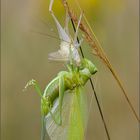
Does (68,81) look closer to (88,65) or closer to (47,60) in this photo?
(88,65)

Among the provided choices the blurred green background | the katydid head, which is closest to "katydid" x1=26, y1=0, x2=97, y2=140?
the katydid head

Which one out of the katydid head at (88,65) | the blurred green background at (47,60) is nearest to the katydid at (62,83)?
A: the katydid head at (88,65)

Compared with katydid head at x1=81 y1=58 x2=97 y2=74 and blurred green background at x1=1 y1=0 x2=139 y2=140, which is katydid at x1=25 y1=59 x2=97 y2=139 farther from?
blurred green background at x1=1 y1=0 x2=139 y2=140

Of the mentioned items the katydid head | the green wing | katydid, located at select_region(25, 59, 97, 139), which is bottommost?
the green wing

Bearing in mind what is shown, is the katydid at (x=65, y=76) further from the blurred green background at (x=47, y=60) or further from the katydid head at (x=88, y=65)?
the blurred green background at (x=47, y=60)

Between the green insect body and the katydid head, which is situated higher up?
the katydid head

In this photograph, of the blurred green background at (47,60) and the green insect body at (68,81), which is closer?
the green insect body at (68,81)
